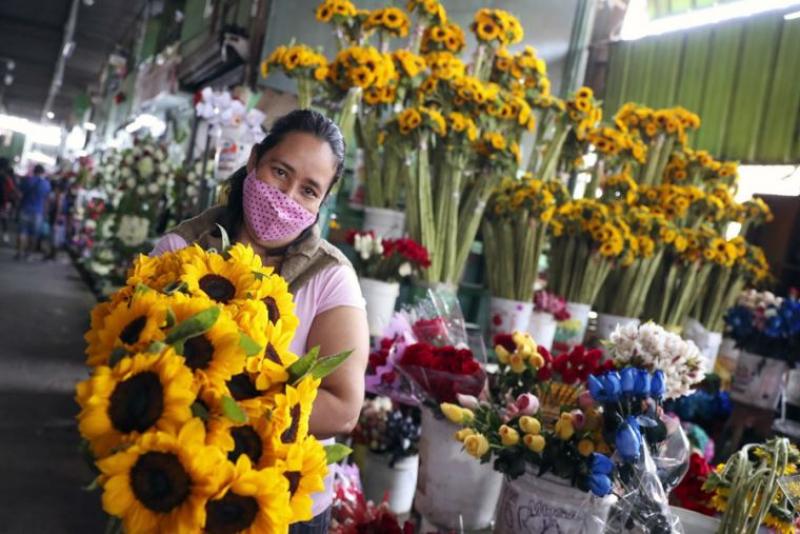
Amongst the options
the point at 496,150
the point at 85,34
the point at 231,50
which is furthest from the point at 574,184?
the point at 85,34

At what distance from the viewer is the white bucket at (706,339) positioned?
3416 mm

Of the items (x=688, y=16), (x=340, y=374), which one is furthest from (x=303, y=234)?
(x=688, y=16)

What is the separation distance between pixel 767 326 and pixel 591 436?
6.85ft

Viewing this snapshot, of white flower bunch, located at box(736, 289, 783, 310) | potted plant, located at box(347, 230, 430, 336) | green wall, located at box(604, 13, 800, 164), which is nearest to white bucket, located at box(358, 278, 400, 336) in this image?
potted plant, located at box(347, 230, 430, 336)

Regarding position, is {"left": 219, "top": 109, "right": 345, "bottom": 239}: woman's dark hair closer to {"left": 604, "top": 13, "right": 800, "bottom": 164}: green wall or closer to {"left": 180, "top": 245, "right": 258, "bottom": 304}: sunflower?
{"left": 180, "top": 245, "right": 258, "bottom": 304}: sunflower

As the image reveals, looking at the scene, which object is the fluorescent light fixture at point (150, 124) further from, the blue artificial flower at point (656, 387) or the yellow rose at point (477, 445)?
the blue artificial flower at point (656, 387)

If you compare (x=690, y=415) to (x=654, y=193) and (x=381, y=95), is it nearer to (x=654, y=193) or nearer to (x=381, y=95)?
(x=654, y=193)

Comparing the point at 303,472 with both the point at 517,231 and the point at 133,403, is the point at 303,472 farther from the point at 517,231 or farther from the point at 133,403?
the point at 517,231

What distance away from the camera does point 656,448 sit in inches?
49.4

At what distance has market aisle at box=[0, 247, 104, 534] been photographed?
2863 millimetres

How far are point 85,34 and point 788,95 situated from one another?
16.6 m

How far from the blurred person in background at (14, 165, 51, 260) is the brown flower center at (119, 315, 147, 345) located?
10420mm

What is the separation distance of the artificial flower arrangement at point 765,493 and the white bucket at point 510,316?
67.3 inches

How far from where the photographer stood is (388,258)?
2.69 meters
